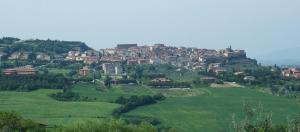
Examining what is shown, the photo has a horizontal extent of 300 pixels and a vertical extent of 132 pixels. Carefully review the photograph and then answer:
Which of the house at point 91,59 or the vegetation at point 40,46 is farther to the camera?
the vegetation at point 40,46

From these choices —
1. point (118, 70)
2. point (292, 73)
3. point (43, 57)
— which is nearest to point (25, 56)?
point (43, 57)

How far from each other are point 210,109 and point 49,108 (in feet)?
39.6

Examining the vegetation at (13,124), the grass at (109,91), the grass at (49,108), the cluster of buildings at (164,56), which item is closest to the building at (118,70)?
the cluster of buildings at (164,56)

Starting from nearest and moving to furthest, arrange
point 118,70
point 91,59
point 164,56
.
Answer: point 118,70
point 91,59
point 164,56

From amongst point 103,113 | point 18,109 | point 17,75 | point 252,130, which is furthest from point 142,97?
point 252,130

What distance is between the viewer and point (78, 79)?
58.4m

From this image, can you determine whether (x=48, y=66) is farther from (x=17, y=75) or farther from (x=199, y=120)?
(x=199, y=120)

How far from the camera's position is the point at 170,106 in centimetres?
4650

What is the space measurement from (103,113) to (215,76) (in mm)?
27318

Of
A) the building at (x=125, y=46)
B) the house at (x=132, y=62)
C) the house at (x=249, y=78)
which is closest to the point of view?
the house at (x=249, y=78)

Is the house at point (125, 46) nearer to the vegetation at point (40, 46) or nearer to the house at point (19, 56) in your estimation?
the vegetation at point (40, 46)

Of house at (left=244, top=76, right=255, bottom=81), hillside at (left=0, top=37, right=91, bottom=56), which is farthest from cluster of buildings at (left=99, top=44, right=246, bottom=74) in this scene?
house at (left=244, top=76, right=255, bottom=81)

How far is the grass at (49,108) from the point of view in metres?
39.1

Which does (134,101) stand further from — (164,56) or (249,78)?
(164,56)
